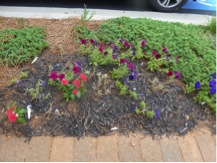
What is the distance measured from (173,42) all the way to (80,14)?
1.68 meters

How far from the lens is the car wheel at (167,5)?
4.21m

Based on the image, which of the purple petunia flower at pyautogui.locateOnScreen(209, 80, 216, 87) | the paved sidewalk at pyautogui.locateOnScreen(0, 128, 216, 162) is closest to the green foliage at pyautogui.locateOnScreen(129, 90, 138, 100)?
the paved sidewalk at pyautogui.locateOnScreen(0, 128, 216, 162)

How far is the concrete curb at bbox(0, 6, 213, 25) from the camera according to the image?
3734 mm

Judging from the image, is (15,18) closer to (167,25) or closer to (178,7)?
(167,25)

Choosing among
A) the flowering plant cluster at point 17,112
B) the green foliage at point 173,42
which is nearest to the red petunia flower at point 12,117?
the flowering plant cluster at point 17,112

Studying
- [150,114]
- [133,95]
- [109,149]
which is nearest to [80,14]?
[133,95]

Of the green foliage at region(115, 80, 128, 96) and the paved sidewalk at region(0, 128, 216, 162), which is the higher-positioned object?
the green foliage at region(115, 80, 128, 96)

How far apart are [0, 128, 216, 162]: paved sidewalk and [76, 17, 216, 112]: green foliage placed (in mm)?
511

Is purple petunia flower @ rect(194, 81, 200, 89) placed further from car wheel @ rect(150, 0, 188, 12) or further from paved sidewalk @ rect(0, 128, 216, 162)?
car wheel @ rect(150, 0, 188, 12)

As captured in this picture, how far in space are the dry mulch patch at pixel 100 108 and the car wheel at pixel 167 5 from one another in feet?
6.39

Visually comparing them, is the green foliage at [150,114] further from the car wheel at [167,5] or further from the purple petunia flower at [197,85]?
the car wheel at [167,5]

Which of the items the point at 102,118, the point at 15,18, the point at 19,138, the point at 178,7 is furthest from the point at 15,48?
the point at 178,7

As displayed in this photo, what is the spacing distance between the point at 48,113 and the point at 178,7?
3.08 metres

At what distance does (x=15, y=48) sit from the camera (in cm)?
286
